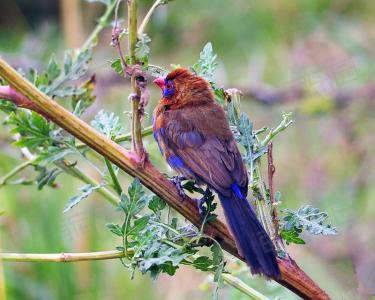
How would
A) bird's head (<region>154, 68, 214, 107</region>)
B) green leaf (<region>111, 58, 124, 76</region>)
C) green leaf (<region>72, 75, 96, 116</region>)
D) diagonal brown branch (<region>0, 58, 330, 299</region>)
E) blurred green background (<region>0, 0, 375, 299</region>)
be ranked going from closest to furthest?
diagonal brown branch (<region>0, 58, 330, 299</region>) < green leaf (<region>111, 58, 124, 76</region>) < green leaf (<region>72, 75, 96, 116</region>) < bird's head (<region>154, 68, 214, 107</region>) < blurred green background (<region>0, 0, 375, 299</region>)

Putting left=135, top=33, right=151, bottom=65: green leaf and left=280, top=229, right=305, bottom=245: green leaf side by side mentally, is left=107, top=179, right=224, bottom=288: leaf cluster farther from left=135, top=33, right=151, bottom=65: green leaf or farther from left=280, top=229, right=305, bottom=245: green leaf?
left=135, top=33, right=151, bottom=65: green leaf

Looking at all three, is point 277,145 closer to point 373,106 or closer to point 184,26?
point 373,106

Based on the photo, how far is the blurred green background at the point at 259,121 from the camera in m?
3.26

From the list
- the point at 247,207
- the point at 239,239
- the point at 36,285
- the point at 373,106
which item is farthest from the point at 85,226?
the point at 373,106

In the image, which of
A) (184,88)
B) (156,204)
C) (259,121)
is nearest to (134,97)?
(156,204)

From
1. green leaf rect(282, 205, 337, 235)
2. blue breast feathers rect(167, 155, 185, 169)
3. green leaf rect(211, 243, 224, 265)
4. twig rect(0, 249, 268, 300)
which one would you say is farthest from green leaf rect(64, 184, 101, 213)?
blue breast feathers rect(167, 155, 185, 169)

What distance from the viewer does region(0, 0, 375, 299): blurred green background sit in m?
3.26

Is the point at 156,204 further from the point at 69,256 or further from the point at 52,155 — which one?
the point at 52,155

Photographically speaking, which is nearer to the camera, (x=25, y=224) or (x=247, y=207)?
(x=247, y=207)

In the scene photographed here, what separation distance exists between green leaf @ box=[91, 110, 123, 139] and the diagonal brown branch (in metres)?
0.31

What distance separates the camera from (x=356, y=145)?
517 cm

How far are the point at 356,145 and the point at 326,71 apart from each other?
70 centimetres

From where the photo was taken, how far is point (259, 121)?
18.4 feet

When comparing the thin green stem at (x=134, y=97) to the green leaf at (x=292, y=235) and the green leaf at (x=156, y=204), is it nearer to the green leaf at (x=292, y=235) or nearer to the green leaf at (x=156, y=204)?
the green leaf at (x=156, y=204)
